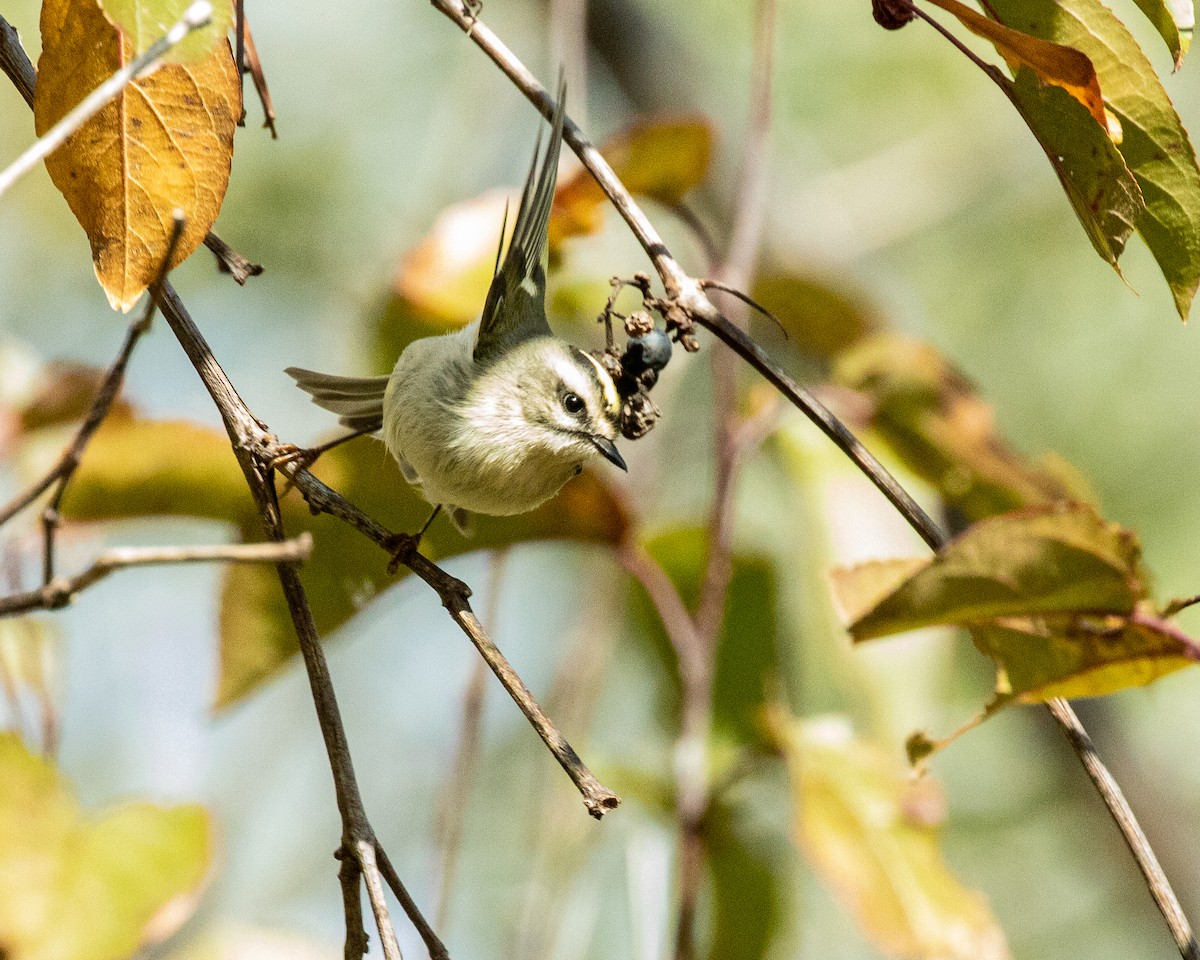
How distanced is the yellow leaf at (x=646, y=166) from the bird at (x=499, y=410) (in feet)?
0.32

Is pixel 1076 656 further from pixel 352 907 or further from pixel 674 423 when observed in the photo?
pixel 674 423

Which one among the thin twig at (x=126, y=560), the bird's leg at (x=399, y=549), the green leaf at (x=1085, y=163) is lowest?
the thin twig at (x=126, y=560)

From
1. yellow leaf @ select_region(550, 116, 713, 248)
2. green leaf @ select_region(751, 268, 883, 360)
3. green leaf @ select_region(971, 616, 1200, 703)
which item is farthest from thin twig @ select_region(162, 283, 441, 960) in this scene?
green leaf @ select_region(751, 268, 883, 360)

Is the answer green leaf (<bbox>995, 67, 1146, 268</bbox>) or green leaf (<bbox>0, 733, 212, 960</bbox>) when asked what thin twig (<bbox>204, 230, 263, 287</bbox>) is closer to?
green leaf (<bbox>0, 733, 212, 960</bbox>)

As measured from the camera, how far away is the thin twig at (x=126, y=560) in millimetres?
657

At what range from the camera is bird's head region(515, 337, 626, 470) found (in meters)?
2.02

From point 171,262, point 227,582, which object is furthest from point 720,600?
point 171,262

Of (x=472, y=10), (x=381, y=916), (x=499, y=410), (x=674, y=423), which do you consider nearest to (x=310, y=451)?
(x=499, y=410)

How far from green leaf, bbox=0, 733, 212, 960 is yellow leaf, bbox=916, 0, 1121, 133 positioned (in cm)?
132

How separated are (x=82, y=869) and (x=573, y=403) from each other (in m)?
1.07

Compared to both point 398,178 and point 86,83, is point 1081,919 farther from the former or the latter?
point 86,83

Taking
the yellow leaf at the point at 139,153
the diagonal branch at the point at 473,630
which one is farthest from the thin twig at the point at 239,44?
the diagonal branch at the point at 473,630

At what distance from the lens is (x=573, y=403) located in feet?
6.75

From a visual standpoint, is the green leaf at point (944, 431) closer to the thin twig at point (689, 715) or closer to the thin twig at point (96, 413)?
the thin twig at point (689, 715)
